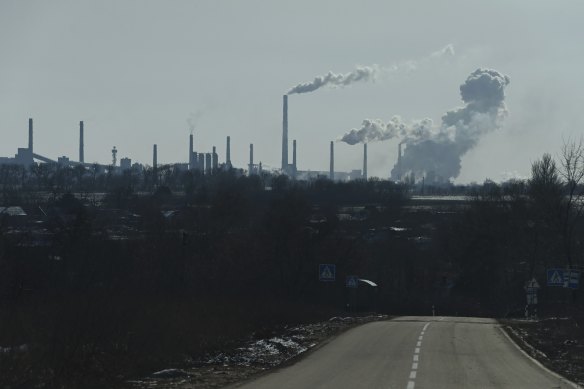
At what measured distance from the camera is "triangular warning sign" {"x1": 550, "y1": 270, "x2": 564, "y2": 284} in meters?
37.1

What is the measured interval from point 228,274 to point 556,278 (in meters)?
29.6

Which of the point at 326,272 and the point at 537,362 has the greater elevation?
the point at 326,272

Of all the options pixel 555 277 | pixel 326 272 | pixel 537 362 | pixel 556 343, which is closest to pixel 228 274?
pixel 326 272

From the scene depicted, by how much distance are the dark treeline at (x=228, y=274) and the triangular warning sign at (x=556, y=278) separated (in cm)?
144

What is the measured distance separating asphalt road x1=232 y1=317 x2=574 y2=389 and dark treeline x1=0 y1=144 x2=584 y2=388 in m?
3.03

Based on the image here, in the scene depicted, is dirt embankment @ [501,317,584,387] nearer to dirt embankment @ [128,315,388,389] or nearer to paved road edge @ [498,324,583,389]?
paved road edge @ [498,324,583,389]

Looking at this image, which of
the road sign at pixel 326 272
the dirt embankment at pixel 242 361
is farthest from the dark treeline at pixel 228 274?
the road sign at pixel 326 272

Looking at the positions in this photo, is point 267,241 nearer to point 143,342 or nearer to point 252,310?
point 252,310

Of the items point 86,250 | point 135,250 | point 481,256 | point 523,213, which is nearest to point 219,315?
point 86,250

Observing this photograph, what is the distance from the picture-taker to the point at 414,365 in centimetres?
1970

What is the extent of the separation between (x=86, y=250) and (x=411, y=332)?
30.4 m

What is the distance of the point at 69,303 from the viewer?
59.9 feet

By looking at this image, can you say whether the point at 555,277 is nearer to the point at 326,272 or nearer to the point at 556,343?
the point at 326,272

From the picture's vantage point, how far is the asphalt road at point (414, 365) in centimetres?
1652
